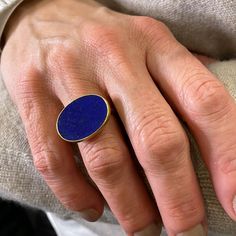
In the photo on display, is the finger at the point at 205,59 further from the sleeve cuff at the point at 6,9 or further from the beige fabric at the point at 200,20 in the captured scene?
the sleeve cuff at the point at 6,9

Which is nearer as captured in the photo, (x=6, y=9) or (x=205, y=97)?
(x=205, y=97)

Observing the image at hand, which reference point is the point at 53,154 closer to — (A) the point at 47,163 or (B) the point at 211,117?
(A) the point at 47,163

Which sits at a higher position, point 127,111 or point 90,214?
point 127,111

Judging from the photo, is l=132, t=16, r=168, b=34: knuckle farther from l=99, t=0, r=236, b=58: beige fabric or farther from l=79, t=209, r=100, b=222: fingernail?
l=79, t=209, r=100, b=222: fingernail

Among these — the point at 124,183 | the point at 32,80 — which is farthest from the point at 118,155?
the point at 32,80

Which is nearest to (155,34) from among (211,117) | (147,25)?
(147,25)

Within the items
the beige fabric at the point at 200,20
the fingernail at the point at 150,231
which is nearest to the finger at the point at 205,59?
the beige fabric at the point at 200,20

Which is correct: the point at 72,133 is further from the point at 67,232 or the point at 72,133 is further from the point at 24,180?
the point at 67,232
